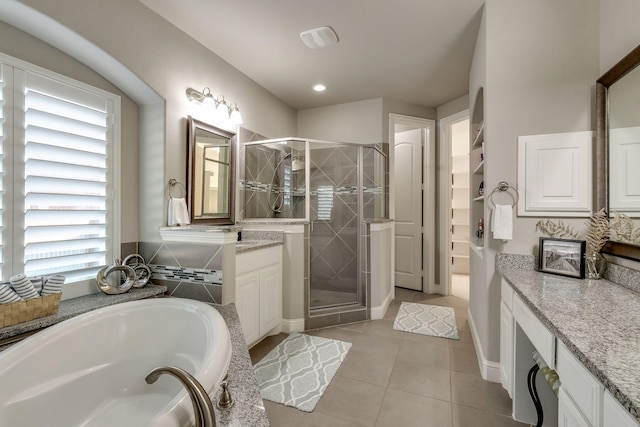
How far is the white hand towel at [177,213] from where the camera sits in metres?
2.16

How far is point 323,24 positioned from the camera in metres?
2.28

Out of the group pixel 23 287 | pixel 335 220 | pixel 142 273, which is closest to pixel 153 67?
pixel 142 273

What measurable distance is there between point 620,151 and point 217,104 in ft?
9.18

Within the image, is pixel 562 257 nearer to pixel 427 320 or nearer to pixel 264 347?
pixel 427 320

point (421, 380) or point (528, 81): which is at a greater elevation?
point (528, 81)

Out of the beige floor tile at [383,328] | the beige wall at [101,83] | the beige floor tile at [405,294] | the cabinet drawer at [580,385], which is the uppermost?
the beige wall at [101,83]

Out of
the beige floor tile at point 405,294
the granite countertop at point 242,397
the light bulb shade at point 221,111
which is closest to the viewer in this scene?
the granite countertop at point 242,397

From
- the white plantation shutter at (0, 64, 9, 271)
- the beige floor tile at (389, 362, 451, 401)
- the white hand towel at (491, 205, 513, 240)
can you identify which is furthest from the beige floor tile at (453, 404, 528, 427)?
the white plantation shutter at (0, 64, 9, 271)

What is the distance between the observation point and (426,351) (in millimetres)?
2391

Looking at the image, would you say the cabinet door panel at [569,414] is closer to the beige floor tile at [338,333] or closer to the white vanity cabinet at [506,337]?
the white vanity cabinet at [506,337]

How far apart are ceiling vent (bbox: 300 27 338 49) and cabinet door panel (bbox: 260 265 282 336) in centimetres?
197

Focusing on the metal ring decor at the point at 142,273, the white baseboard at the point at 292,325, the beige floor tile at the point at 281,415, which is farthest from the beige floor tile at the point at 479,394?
the metal ring decor at the point at 142,273

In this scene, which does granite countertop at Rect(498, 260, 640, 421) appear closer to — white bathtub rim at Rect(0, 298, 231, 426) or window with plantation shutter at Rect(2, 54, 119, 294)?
white bathtub rim at Rect(0, 298, 231, 426)

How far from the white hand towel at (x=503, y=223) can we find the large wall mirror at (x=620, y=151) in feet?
1.46
